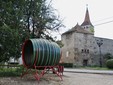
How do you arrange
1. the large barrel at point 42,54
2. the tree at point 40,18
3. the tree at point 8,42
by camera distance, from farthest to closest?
the tree at point 40,18 < the tree at point 8,42 < the large barrel at point 42,54

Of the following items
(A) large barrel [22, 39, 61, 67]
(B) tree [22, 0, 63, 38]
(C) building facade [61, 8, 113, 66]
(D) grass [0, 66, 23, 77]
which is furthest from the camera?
(C) building facade [61, 8, 113, 66]

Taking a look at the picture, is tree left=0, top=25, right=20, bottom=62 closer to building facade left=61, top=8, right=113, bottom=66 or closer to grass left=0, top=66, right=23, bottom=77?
grass left=0, top=66, right=23, bottom=77

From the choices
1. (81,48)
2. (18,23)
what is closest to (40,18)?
(18,23)

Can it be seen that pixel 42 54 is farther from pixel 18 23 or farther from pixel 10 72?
pixel 10 72

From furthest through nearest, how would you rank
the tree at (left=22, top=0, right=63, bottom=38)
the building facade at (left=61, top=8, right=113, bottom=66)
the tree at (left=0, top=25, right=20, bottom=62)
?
the building facade at (left=61, top=8, right=113, bottom=66) < the tree at (left=22, top=0, right=63, bottom=38) < the tree at (left=0, top=25, right=20, bottom=62)

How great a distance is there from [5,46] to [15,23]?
5.77ft

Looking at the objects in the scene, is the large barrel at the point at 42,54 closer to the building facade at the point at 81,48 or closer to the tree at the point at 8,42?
the tree at the point at 8,42

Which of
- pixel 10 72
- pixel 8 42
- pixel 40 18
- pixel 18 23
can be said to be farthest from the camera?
pixel 40 18

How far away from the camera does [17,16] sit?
14.8 meters

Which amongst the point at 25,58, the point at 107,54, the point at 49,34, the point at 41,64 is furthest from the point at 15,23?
A: the point at 107,54

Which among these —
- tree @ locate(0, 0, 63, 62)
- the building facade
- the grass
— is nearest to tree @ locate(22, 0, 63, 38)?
tree @ locate(0, 0, 63, 62)

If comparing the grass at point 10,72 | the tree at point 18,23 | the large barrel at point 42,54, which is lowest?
the grass at point 10,72

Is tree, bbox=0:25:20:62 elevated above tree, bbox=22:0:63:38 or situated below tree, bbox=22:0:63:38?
below

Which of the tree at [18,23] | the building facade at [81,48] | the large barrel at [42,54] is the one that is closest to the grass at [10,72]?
the tree at [18,23]
